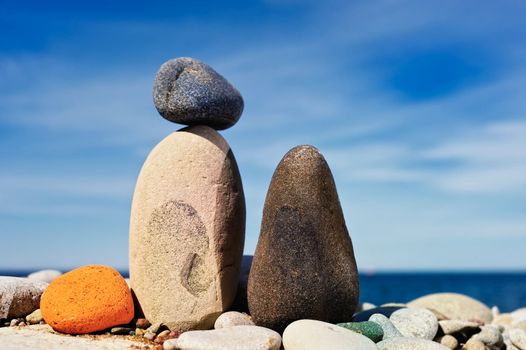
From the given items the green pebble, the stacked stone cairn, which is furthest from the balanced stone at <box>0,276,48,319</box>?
the green pebble

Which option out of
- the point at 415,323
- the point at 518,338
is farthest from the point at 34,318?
the point at 518,338

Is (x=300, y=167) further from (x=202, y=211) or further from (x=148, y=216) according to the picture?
(x=148, y=216)

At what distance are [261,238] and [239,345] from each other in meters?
1.88

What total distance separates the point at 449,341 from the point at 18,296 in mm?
7090

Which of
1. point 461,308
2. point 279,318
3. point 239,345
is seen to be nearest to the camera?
point 239,345

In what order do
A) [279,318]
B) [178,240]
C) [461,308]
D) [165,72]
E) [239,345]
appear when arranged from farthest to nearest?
1. [461,308]
2. [165,72]
3. [178,240]
4. [279,318]
5. [239,345]

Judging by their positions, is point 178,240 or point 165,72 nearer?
point 178,240

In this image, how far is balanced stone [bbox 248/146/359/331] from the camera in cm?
869

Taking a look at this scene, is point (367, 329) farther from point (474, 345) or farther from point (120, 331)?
point (120, 331)

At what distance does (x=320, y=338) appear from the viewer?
Answer: 307 inches

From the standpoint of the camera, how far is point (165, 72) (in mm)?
10141

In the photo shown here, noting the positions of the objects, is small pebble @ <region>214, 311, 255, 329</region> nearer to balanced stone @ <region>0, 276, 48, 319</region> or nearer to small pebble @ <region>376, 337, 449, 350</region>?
small pebble @ <region>376, 337, 449, 350</region>

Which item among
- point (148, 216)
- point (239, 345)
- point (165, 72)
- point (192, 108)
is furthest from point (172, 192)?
point (239, 345)

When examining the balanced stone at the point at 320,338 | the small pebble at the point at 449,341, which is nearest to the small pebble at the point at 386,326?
the small pebble at the point at 449,341
